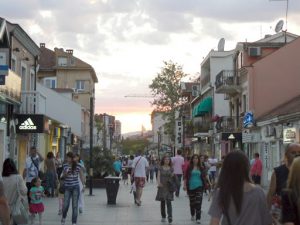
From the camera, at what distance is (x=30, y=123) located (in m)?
24.8

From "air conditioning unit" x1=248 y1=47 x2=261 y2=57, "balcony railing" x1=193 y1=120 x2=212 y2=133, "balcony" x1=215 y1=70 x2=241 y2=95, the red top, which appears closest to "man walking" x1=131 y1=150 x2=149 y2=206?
the red top

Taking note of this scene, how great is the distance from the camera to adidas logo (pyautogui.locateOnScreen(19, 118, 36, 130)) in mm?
24797

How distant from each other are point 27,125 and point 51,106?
629 inches

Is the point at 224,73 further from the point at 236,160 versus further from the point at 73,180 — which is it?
the point at 236,160

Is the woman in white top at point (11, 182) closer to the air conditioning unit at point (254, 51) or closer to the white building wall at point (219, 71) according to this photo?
the air conditioning unit at point (254, 51)

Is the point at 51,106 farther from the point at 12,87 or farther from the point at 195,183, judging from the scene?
the point at 195,183

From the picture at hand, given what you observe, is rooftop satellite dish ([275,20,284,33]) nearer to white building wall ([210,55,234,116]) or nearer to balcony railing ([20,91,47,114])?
white building wall ([210,55,234,116])

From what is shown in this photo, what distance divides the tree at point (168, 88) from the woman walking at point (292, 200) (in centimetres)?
6431

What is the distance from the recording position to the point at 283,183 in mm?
7625

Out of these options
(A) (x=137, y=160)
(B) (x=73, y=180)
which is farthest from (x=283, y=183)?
(A) (x=137, y=160)

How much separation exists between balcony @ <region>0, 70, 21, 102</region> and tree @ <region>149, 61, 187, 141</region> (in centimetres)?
4576

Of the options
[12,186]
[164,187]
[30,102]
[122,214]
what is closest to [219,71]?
[30,102]

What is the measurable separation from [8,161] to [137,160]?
37.0 feet

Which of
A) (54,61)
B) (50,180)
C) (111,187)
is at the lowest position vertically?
(111,187)
